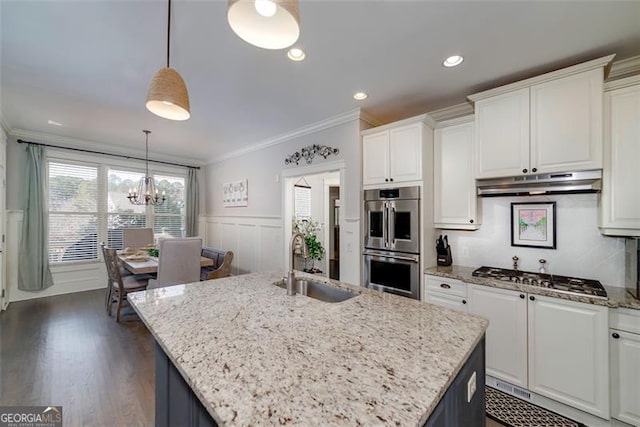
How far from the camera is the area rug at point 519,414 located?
1.84m

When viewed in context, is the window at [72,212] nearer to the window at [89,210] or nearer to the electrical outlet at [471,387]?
the window at [89,210]

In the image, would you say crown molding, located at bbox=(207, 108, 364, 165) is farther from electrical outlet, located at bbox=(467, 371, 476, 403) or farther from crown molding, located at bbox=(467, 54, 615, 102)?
electrical outlet, located at bbox=(467, 371, 476, 403)

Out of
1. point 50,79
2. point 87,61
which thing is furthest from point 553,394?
point 50,79

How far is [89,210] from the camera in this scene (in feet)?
15.8

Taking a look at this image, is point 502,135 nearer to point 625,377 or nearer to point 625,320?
point 625,320

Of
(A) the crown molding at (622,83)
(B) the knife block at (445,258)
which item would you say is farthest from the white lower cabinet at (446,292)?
(A) the crown molding at (622,83)

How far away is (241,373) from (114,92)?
10.9 feet

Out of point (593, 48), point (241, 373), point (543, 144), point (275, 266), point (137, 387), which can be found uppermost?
point (593, 48)

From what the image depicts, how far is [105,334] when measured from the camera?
3.01m

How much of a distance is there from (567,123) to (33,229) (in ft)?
22.8

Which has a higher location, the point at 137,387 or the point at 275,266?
the point at 275,266

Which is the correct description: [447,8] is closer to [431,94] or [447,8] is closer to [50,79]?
[431,94]

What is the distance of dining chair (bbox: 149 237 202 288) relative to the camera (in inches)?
118

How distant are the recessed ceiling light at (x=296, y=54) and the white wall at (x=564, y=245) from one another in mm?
2285
